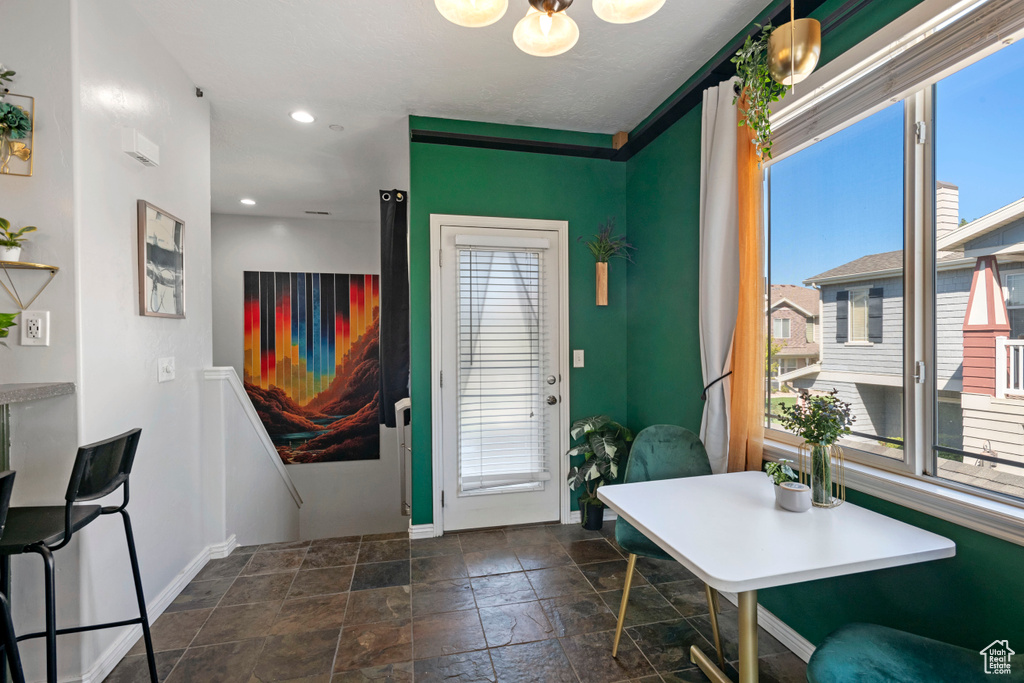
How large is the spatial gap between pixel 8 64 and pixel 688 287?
3083 mm

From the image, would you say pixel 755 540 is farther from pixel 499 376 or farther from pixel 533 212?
pixel 533 212

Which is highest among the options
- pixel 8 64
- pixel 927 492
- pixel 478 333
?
pixel 8 64

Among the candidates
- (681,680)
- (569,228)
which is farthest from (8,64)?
(681,680)

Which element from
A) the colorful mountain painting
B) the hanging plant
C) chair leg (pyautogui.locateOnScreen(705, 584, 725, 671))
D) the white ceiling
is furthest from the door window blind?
the colorful mountain painting

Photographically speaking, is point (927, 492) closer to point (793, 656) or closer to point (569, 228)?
point (793, 656)

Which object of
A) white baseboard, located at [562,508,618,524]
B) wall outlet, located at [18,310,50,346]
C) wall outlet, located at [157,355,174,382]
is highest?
wall outlet, located at [18,310,50,346]

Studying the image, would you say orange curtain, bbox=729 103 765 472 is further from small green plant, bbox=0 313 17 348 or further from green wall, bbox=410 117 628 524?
small green plant, bbox=0 313 17 348

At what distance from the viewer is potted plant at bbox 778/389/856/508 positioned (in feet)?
5.16

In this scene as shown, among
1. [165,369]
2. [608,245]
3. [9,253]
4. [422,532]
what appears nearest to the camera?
[9,253]

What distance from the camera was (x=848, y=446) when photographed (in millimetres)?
1881

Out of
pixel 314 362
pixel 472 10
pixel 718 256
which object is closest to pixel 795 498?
pixel 718 256

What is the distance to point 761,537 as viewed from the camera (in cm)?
137

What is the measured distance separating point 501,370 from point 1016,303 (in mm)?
2483

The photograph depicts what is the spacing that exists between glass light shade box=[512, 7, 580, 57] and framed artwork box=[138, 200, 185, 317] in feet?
6.10
